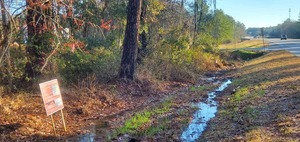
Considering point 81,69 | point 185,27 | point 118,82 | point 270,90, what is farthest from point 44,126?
point 185,27

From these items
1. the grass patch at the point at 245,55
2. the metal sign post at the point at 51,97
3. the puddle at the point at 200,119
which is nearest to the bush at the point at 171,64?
the puddle at the point at 200,119

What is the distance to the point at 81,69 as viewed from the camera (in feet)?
41.1

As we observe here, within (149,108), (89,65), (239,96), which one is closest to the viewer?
(149,108)

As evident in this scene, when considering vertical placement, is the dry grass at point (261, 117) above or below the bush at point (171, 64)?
below

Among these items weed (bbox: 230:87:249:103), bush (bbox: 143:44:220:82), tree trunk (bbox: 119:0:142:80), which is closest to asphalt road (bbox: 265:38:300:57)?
bush (bbox: 143:44:220:82)

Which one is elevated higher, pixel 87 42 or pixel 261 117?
pixel 87 42

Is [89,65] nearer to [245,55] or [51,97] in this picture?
[51,97]

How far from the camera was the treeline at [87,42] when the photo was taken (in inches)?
347

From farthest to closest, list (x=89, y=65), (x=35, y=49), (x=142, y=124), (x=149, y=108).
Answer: (x=89, y=65), (x=149, y=108), (x=35, y=49), (x=142, y=124)

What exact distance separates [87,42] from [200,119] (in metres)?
7.96

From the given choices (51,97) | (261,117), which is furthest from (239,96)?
(51,97)

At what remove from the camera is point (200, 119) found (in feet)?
29.9

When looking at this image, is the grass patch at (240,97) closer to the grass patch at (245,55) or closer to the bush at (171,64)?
the bush at (171,64)

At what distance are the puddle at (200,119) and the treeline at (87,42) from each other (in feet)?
12.5
